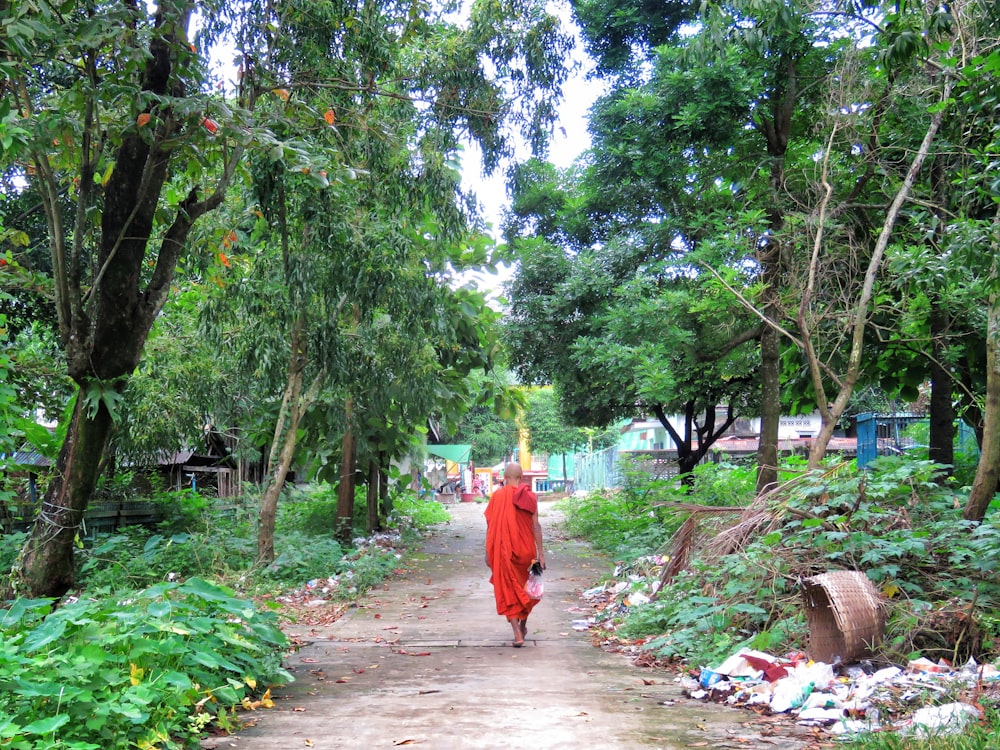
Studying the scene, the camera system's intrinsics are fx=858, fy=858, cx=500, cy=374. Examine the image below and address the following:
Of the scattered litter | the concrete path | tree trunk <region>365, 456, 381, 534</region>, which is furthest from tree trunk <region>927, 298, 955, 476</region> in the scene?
tree trunk <region>365, 456, 381, 534</region>

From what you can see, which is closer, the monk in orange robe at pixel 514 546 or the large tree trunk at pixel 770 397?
the monk in orange robe at pixel 514 546

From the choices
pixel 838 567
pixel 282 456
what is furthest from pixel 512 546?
pixel 282 456

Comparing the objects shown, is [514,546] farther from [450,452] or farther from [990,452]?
[450,452]

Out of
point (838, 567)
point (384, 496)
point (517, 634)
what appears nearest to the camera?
point (838, 567)

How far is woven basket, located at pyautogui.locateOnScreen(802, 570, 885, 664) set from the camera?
18.7 feet

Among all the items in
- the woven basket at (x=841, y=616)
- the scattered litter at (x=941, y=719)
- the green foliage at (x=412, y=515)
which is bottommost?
the green foliage at (x=412, y=515)

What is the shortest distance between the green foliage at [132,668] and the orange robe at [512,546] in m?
2.37

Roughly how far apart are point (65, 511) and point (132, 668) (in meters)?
2.42

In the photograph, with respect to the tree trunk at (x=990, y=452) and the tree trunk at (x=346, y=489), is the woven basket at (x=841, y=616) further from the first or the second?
the tree trunk at (x=346, y=489)

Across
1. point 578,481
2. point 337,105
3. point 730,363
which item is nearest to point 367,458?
point 730,363

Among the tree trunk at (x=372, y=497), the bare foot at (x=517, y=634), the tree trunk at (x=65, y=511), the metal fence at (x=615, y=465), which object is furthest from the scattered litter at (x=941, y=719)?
the metal fence at (x=615, y=465)

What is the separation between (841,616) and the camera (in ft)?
18.6

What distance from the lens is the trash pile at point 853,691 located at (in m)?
4.60

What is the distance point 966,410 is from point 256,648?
10.3 meters
